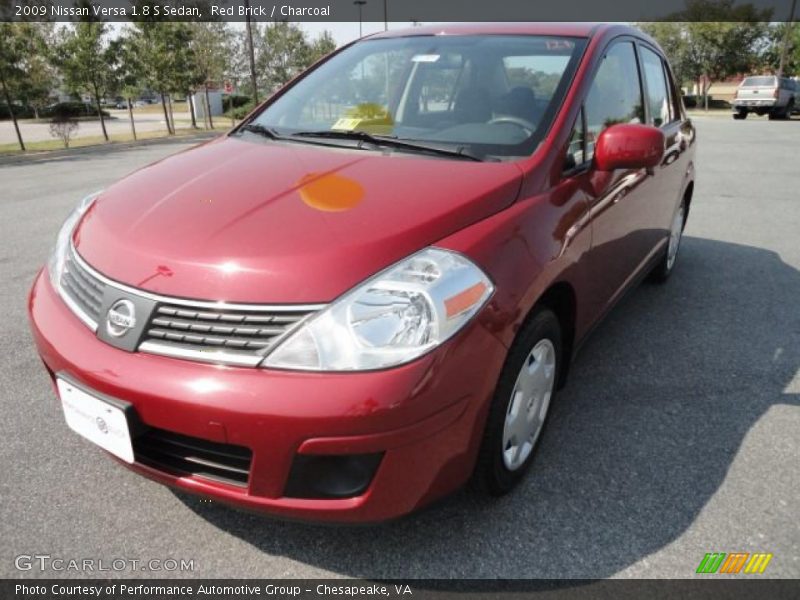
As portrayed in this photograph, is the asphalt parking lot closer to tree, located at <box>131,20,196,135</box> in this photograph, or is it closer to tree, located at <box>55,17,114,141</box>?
tree, located at <box>55,17,114,141</box>

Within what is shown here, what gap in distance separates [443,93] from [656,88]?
1596mm

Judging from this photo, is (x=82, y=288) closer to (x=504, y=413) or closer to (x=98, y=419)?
(x=98, y=419)

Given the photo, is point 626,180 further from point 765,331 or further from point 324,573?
point 324,573

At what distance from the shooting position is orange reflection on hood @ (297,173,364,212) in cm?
193

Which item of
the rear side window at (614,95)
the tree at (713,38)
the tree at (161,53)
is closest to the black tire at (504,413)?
the rear side window at (614,95)

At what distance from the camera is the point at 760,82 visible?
26484 mm

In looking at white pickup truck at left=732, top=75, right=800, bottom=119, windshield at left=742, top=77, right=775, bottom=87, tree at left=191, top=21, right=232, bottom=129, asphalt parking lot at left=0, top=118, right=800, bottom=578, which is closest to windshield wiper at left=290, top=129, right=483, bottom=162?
asphalt parking lot at left=0, top=118, right=800, bottom=578

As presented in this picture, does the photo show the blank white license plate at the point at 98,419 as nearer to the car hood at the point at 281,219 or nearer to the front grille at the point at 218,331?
the front grille at the point at 218,331

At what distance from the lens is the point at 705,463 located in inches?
95.2

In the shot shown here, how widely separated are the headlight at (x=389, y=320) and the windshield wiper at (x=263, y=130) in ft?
4.13

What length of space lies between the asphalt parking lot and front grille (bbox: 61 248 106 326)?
74 centimetres

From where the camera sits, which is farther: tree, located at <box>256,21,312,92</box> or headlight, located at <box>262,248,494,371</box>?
tree, located at <box>256,21,312,92</box>

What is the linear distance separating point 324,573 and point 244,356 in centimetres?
75

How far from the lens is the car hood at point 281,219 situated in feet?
5.46
